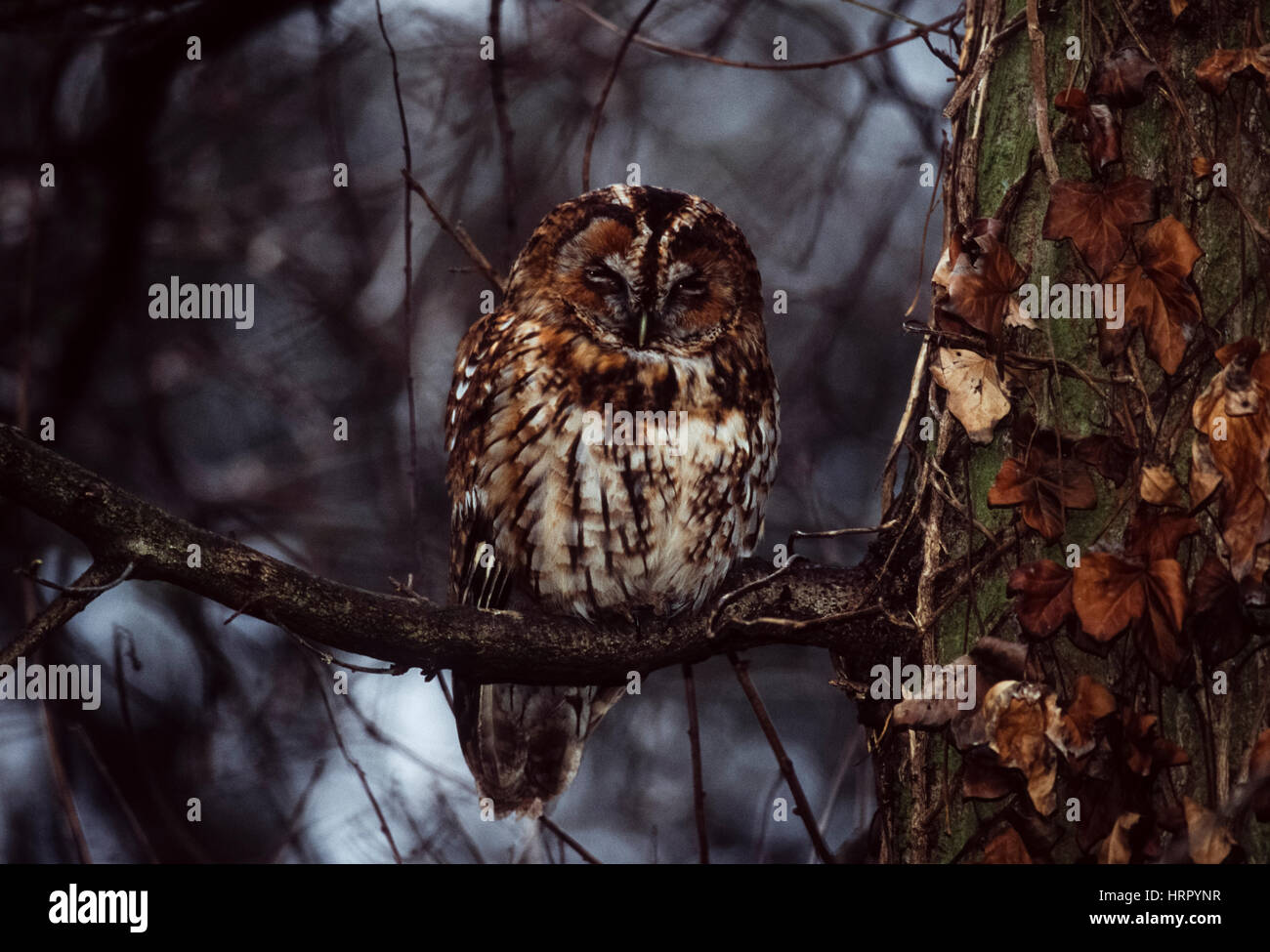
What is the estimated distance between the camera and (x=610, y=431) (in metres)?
2.29

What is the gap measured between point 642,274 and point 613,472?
418mm

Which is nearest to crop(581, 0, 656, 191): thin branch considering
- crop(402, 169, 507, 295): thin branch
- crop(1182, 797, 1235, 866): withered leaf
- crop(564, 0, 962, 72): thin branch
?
crop(564, 0, 962, 72): thin branch

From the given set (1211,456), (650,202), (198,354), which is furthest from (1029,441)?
(198,354)

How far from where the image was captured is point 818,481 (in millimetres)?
Answer: 2727

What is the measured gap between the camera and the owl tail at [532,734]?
8.15 feet

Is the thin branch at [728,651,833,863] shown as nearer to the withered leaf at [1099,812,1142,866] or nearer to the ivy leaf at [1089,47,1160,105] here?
the withered leaf at [1099,812,1142,866]

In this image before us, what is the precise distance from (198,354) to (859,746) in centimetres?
190

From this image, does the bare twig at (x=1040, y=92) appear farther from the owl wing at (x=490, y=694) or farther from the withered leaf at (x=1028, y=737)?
the owl wing at (x=490, y=694)

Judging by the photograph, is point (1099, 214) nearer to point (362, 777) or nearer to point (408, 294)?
point (408, 294)

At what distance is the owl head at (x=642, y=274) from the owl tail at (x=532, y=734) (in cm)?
80

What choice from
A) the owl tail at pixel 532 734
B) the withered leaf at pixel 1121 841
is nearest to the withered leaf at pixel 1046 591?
the withered leaf at pixel 1121 841

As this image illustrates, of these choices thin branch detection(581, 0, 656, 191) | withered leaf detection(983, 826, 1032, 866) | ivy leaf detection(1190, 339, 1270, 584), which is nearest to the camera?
ivy leaf detection(1190, 339, 1270, 584)

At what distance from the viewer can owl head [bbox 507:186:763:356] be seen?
90.8 inches

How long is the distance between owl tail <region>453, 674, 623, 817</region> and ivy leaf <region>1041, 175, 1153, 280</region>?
4.42ft
